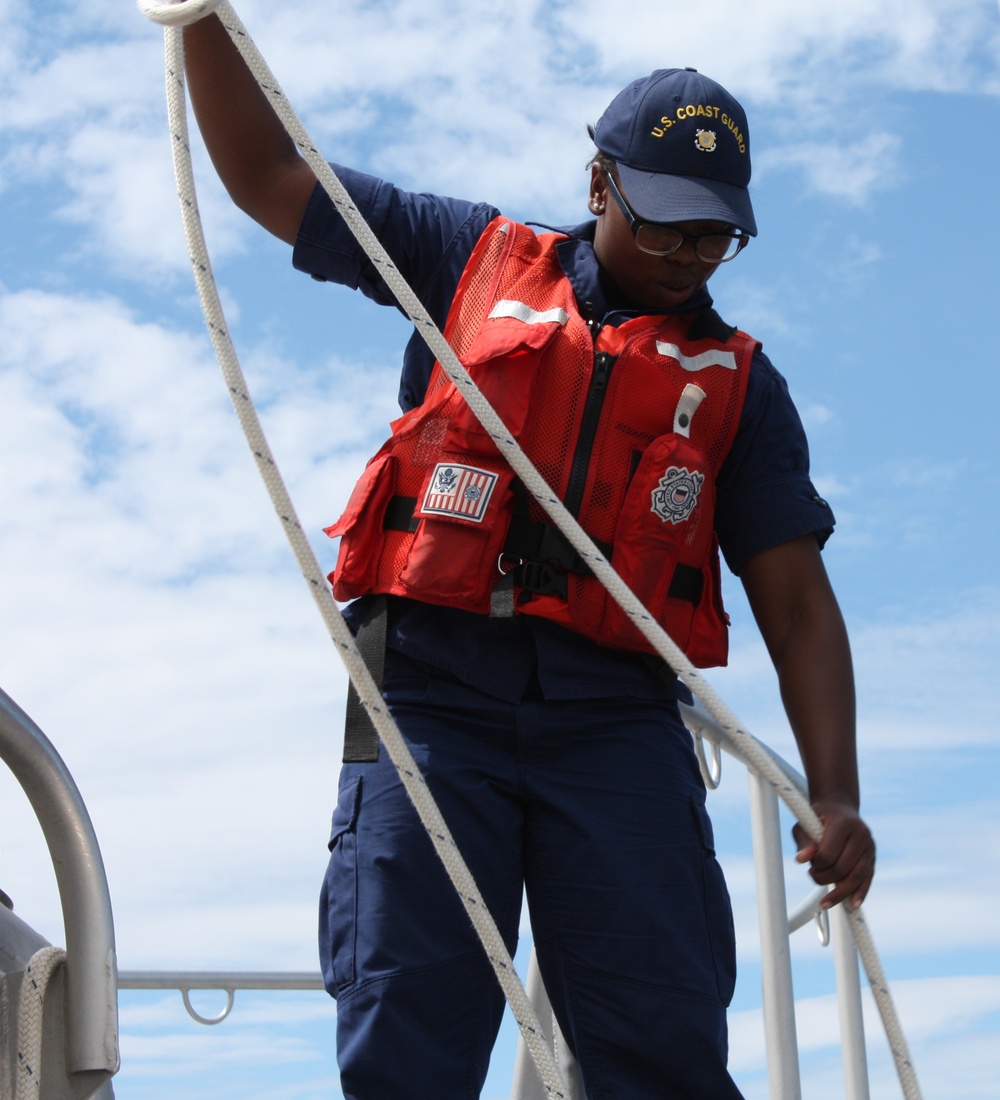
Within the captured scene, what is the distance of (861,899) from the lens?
7.04 ft

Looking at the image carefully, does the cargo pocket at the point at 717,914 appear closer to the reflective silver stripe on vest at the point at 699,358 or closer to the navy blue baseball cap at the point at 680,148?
the reflective silver stripe on vest at the point at 699,358

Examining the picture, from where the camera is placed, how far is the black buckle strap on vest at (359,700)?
6.86 ft

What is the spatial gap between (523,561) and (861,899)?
26.8 inches

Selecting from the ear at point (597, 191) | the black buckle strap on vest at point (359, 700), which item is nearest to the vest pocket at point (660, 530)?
the black buckle strap on vest at point (359, 700)

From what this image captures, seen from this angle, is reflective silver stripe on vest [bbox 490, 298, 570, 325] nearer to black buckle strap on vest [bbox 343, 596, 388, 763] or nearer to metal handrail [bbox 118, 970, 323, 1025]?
black buckle strap on vest [bbox 343, 596, 388, 763]

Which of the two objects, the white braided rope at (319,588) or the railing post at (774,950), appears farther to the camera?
the railing post at (774,950)

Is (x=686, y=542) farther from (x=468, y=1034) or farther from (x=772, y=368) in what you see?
(x=468, y=1034)

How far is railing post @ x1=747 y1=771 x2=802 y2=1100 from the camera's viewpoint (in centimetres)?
296

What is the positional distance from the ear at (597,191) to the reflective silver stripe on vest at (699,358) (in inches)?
11.0

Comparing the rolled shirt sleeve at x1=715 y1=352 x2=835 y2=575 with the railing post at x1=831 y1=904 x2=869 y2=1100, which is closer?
the rolled shirt sleeve at x1=715 y1=352 x2=835 y2=575

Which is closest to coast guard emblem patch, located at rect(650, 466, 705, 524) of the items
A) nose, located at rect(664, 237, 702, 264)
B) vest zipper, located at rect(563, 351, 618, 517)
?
vest zipper, located at rect(563, 351, 618, 517)

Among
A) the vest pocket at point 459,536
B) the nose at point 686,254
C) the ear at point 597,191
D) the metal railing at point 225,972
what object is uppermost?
the ear at point 597,191

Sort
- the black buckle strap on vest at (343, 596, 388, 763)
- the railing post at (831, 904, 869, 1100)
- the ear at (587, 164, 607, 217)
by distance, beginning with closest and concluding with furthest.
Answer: the black buckle strap on vest at (343, 596, 388, 763)
the ear at (587, 164, 607, 217)
the railing post at (831, 904, 869, 1100)

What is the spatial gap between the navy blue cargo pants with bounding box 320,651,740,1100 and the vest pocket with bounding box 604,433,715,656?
6.5 inches
